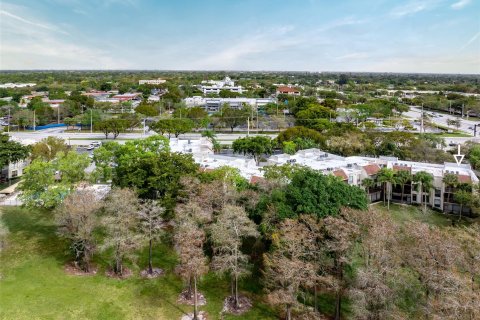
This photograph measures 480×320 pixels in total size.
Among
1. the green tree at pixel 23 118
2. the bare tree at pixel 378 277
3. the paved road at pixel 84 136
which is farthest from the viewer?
the green tree at pixel 23 118

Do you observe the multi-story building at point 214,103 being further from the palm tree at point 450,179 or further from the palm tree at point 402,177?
the palm tree at point 450,179

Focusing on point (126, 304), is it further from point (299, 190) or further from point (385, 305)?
point (385, 305)

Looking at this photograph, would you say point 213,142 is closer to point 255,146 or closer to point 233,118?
point 255,146

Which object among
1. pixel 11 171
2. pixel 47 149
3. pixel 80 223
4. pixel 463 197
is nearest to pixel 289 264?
pixel 80 223

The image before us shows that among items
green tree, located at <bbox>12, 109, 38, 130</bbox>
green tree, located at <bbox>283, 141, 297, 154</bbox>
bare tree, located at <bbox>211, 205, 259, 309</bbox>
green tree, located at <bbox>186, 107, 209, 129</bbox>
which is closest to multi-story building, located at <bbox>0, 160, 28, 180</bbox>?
green tree, located at <bbox>283, 141, 297, 154</bbox>

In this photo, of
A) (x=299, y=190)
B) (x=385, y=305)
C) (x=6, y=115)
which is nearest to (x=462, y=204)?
(x=299, y=190)

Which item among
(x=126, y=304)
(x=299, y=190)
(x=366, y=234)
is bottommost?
(x=126, y=304)

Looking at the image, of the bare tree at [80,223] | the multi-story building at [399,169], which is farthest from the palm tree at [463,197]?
the bare tree at [80,223]
